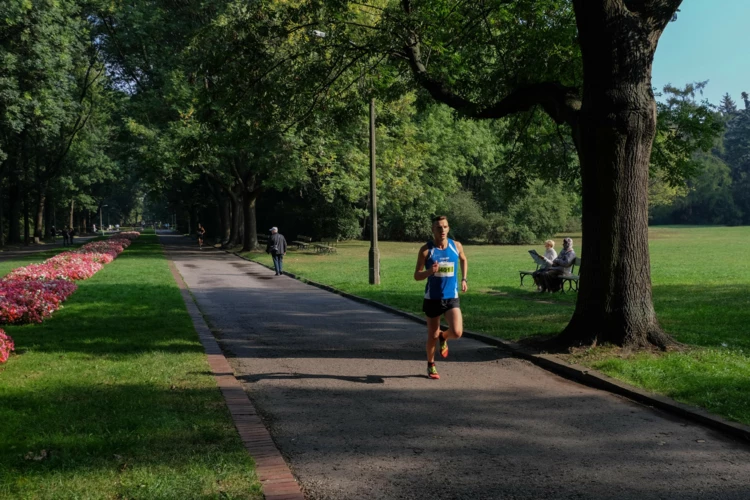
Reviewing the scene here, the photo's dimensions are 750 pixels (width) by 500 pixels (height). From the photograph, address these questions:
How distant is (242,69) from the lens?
38.3ft

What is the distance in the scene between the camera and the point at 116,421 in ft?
17.6

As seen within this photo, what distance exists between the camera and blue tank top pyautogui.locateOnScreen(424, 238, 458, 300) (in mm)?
7207

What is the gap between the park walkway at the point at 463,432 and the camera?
14.0ft

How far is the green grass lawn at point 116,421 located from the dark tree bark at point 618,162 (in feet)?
15.9

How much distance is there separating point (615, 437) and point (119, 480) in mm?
3676

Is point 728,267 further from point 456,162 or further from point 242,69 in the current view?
point 456,162

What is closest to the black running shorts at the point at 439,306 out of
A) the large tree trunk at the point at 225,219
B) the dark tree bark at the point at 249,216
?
the dark tree bark at the point at 249,216

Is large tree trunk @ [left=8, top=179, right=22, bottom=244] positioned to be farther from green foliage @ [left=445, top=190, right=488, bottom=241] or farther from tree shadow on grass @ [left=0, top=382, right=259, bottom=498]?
tree shadow on grass @ [left=0, top=382, right=259, bottom=498]

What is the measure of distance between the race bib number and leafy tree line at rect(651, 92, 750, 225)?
290ft

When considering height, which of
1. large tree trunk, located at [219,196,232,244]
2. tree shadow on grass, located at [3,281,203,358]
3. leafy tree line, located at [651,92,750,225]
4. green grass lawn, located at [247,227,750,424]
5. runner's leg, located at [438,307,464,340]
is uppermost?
leafy tree line, located at [651,92,750,225]

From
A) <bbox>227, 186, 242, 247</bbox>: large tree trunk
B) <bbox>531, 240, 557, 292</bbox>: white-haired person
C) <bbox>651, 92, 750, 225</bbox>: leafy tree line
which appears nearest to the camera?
<bbox>531, 240, 557, 292</bbox>: white-haired person

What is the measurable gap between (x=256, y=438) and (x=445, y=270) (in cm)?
298

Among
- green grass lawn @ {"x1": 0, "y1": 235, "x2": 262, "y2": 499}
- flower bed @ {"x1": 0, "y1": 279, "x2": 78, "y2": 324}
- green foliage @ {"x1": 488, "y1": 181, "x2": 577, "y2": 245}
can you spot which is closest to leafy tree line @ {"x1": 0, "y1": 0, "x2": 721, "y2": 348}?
flower bed @ {"x1": 0, "y1": 279, "x2": 78, "y2": 324}

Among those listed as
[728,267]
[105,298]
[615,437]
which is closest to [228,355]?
[615,437]
